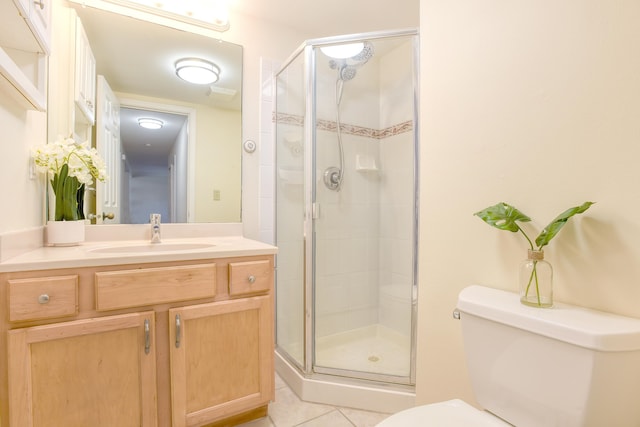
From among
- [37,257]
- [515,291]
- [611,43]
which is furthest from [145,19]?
[515,291]

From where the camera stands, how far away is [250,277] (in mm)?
1412

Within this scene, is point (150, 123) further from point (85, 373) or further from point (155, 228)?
point (85, 373)

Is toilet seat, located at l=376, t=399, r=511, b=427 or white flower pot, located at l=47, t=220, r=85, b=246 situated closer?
toilet seat, located at l=376, t=399, r=511, b=427

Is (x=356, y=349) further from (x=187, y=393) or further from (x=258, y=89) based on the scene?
(x=258, y=89)

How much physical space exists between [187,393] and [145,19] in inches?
74.8

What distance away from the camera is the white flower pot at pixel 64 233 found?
136 cm

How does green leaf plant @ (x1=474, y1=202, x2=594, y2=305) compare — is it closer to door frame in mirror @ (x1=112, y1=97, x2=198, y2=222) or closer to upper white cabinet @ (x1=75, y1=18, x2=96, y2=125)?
door frame in mirror @ (x1=112, y1=97, x2=198, y2=222)

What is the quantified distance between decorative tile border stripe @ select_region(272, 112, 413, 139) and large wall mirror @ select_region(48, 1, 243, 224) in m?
0.29

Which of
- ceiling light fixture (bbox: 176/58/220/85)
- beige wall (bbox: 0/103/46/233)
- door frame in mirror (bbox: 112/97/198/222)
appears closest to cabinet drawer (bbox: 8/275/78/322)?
beige wall (bbox: 0/103/46/233)

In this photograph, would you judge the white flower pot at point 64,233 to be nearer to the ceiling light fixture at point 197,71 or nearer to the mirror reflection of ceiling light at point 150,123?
the mirror reflection of ceiling light at point 150,123

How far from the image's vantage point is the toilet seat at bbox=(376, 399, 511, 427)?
2.60 ft

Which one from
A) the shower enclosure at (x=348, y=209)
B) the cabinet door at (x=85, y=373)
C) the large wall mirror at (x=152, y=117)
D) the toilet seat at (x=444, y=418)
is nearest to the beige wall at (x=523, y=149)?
the toilet seat at (x=444, y=418)

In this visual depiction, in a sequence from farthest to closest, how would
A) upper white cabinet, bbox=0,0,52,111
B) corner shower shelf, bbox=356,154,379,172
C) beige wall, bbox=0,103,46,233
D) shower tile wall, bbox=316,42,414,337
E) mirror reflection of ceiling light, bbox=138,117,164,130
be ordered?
corner shower shelf, bbox=356,154,379,172, shower tile wall, bbox=316,42,414,337, mirror reflection of ceiling light, bbox=138,117,164,130, beige wall, bbox=0,103,46,233, upper white cabinet, bbox=0,0,52,111

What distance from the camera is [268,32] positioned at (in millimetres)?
2070
